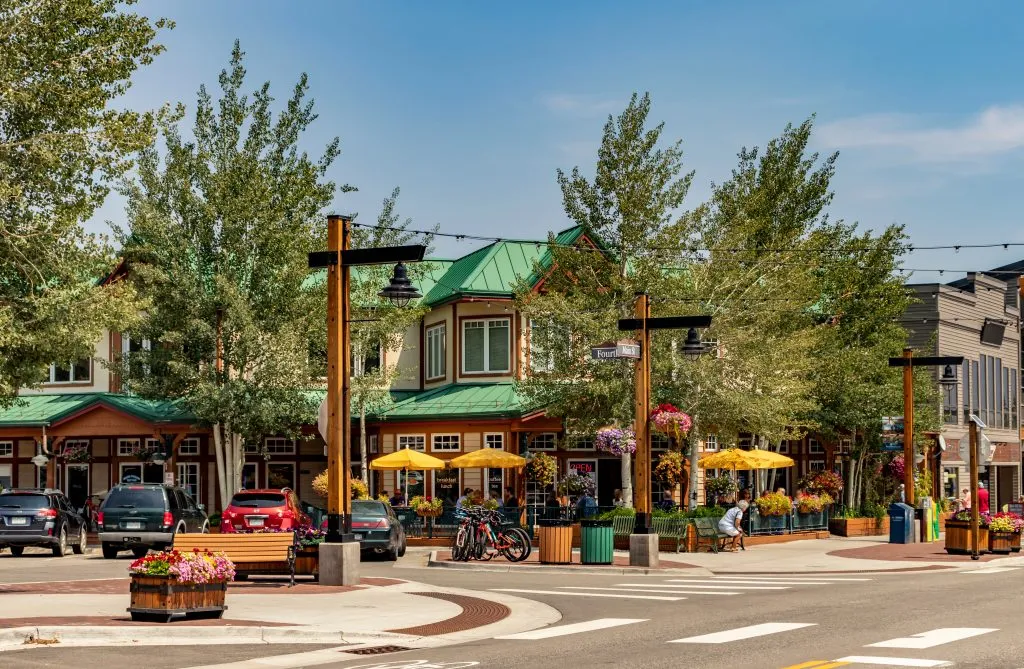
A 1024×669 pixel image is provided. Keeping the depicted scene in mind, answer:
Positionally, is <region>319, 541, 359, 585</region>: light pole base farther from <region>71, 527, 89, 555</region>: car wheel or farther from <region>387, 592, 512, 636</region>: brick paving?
<region>71, 527, 89, 555</region>: car wheel

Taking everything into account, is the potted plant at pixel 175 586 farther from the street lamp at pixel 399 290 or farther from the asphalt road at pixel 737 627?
the street lamp at pixel 399 290

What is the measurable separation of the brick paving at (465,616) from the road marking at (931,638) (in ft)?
16.3

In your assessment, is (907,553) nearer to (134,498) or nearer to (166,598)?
(134,498)

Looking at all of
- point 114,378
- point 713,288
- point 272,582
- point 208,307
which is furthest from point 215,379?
point 272,582

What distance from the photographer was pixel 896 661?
13039 millimetres

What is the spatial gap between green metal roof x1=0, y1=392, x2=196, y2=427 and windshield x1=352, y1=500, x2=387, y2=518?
38.2ft

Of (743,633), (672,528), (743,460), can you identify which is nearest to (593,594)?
(743,633)

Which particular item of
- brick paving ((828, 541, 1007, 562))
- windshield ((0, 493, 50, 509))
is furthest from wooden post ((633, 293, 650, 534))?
windshield ((0, 493, 50, 509))

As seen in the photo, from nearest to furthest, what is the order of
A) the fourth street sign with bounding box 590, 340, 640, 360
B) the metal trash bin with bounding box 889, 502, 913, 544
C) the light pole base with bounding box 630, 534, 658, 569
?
the fourth street sign with bounding box 590, 340, 640, 360 < the light pole base with bounding box 630, 534, 658, 569 < the metal trash bin with bounding box 889, 502, 913, 544

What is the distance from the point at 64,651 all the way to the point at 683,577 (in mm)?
14869

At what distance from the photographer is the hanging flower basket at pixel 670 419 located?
34.5 meters

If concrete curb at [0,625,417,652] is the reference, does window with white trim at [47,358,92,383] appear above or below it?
above

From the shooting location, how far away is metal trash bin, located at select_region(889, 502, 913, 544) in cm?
3725

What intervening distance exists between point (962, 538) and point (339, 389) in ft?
55.5
